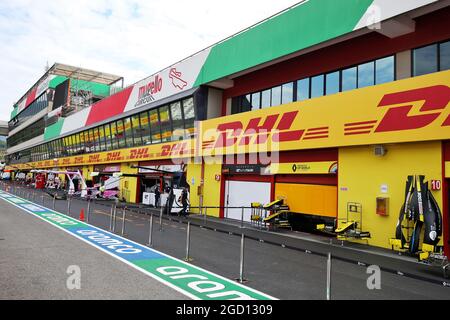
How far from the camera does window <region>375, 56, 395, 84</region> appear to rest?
12.7m

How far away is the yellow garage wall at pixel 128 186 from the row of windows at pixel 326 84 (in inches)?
548

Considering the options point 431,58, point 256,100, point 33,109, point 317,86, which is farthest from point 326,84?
point 33,109

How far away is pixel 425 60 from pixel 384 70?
1.48m

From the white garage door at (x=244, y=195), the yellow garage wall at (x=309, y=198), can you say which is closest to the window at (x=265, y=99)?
the white garage door at (x=244, y=195)

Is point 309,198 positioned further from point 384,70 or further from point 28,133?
point 28,133

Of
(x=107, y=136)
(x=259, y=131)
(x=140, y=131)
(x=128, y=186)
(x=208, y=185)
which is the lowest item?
(x=128, y=186)

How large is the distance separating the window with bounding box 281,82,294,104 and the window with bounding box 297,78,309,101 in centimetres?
44

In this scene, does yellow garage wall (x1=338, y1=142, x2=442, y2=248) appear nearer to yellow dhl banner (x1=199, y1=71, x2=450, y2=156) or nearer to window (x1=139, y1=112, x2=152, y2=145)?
yellow dhl banner (x1=199, y1=71, x2=450, y2=156)

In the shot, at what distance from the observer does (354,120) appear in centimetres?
1243

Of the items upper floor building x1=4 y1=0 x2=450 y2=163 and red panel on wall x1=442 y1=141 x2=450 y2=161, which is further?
upper floor building x1=4 y1=0 x2=450 y2=163

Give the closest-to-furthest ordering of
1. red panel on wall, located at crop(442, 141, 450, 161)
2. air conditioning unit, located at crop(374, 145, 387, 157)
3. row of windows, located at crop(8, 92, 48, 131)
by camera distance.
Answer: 1. red panel on wall, located at crop(442, 141, 450, 161)
2. air conditioning unit, located at crop(374, 145, 387, 157)
3. row of windows, located at crop(8, 92, 48, 131)

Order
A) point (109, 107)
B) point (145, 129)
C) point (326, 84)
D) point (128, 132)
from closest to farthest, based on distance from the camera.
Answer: point (326, 84)
point (145, 129)
point (128, 132)
point (109, 107)

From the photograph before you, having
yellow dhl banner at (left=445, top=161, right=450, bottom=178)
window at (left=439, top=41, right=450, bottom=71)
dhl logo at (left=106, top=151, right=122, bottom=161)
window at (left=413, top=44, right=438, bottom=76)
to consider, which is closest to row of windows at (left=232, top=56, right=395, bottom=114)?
window at (left=413, top=44, right=438, bottom=76)

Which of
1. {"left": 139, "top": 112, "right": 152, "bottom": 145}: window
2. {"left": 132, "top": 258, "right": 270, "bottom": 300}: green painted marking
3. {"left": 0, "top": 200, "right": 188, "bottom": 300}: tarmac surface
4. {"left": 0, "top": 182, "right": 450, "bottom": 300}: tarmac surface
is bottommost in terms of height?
{"left": 0, "top": 182, "right": 450, "bottom": 300}: tarmac surface
